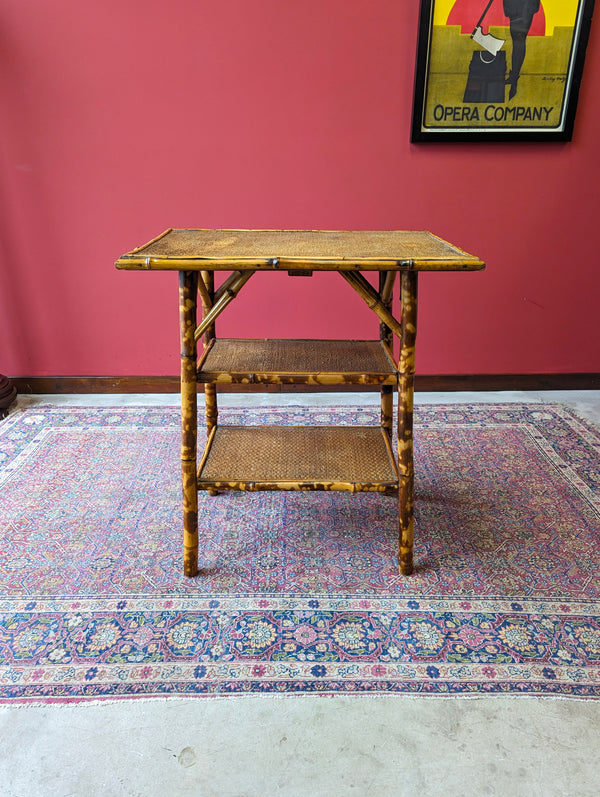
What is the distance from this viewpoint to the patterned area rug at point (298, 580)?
4.95ft

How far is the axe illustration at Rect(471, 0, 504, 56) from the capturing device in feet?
9.20

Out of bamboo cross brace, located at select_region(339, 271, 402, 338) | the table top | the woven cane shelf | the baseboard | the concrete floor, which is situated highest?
the table top

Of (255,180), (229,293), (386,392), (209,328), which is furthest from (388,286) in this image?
(255,180)

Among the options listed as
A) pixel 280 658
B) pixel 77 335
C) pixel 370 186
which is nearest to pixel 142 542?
pixel 280 658

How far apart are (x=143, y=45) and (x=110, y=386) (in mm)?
1770

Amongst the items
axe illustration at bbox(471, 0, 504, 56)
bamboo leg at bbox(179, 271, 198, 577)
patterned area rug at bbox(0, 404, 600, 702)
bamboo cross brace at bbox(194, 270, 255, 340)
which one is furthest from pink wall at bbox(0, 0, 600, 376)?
bamboo leg at bbox(179, 271, 198, 577)

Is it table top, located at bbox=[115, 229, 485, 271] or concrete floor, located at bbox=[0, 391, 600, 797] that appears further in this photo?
table top, located at bbox=[115, 229, 485, 271]

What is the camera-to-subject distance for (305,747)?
1.31 metres

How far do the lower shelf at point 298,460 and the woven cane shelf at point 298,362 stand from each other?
0.29 metres

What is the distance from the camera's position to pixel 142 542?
6.70 feet

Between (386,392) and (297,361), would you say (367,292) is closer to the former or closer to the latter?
(297,361)

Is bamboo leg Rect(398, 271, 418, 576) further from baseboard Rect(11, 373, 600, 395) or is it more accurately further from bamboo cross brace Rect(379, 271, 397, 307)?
baseboard Rect(11, 373, 600, 395)

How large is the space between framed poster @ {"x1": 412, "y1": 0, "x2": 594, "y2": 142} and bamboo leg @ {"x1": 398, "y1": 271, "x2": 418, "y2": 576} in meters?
1.70

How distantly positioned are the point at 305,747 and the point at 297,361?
118 centimetres
